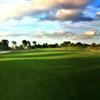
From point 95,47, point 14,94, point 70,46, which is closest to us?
point 14,94

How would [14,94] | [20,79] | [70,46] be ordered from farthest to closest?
1. [70,46]
2. [20,79]
3. [14,94]

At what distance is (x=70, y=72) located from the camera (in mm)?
9086

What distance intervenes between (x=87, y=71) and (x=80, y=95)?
2.61 m

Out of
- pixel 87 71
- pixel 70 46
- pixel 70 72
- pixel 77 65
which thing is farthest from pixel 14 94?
pixel 70 46

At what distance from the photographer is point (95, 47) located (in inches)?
773

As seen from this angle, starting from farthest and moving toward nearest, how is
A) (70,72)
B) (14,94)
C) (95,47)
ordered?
(95,47)
(70,72)
(14,94)

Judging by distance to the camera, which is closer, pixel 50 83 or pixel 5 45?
pixel 50 83

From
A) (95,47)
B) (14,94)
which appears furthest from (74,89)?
(95,47)

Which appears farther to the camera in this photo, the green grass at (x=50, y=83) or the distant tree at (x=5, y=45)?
the distant tree at (x=5, y=45)

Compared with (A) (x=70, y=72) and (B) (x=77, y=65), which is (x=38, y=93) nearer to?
(A) (x=70, y=72)

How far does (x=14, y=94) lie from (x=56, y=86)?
49.1 inches

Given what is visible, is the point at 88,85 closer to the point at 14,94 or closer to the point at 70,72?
the point at 70,72

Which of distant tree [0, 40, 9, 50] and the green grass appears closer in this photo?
the green grass

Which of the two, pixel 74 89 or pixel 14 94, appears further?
pixel 74 89
